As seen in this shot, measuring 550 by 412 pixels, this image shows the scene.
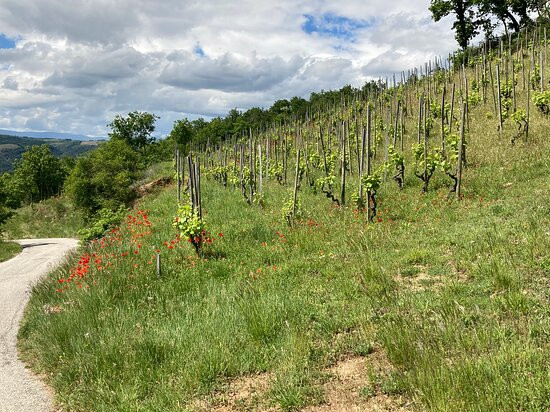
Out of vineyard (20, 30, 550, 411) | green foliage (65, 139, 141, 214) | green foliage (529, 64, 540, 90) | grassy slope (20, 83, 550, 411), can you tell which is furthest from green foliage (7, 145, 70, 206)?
green foliage (529, 64, 540, 90)

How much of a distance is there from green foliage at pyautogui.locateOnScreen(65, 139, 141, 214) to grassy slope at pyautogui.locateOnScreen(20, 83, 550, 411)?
2316 cm

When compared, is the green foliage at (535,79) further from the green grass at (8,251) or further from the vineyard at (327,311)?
the green grass at (8,251)

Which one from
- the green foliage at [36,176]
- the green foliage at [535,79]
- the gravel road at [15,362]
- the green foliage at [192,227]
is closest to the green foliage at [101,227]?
the gravel road at [15,362]

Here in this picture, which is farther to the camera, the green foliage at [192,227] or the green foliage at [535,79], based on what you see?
the green foliage at [535,79]

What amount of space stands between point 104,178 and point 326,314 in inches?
1229

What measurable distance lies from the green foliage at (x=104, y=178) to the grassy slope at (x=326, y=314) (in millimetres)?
23163

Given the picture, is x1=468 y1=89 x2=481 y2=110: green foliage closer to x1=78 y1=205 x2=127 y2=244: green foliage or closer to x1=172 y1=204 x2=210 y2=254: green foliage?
x1=172 y1=204 x2=210 y2=254: green foliage

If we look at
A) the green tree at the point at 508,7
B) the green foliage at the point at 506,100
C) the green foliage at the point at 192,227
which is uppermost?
the green tree at the point at 508,7

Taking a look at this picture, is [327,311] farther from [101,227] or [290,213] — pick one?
[101,227]

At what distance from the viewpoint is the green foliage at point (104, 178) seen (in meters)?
32.2

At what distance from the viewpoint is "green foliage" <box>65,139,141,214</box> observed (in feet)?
106

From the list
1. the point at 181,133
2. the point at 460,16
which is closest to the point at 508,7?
the point at 460,16

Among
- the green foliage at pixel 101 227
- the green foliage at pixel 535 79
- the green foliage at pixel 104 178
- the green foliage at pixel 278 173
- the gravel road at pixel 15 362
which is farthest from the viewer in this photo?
the green foliage at pixel 104 178

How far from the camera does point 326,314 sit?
5.69 metres
